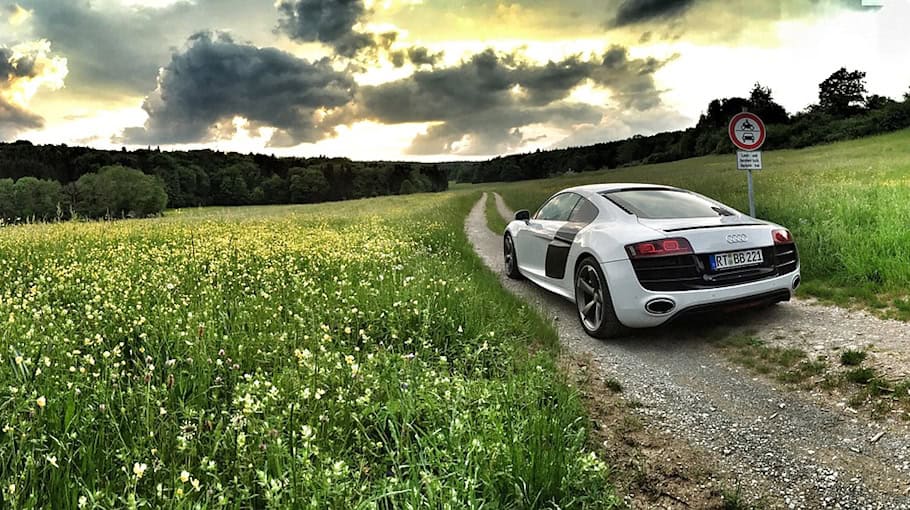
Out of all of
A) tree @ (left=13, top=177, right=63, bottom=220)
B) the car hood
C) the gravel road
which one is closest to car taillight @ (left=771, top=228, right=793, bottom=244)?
the car hood

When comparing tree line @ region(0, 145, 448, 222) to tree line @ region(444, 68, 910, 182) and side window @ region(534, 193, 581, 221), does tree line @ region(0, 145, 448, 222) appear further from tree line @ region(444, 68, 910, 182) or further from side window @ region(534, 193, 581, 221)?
side window @ region(534, 193, 581, 221)

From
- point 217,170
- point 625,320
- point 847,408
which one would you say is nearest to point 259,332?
point 625,320

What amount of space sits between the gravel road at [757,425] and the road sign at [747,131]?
450 centimetres

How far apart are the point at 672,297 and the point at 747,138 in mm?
5740

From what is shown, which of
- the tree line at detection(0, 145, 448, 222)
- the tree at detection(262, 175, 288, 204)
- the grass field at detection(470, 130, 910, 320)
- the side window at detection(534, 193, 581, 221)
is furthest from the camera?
the tree at detection(262, 175, 288, 204)

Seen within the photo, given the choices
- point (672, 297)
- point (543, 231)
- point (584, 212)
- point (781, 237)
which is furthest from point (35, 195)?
point (781, 237)

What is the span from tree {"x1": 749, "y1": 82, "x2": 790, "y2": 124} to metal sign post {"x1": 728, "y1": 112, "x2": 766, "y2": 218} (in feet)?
187

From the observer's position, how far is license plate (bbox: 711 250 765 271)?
16.0ft

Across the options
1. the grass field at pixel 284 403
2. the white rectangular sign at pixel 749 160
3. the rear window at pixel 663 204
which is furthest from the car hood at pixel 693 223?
the white rectangular sign at pixel 749 160

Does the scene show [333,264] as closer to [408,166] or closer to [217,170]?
[217,170]

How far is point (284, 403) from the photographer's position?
120 inches

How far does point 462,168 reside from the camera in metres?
113

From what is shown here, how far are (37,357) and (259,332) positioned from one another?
1464mm

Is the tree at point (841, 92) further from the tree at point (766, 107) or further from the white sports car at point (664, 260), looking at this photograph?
the white sports car at point (664, 260)
